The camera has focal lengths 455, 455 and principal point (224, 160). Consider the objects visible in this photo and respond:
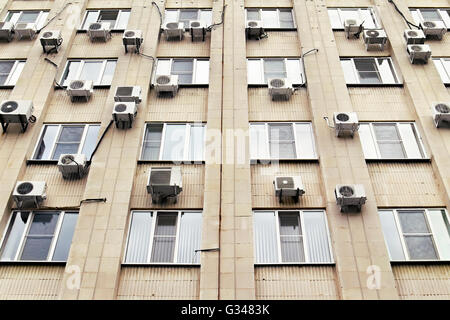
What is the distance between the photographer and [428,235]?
14.4 m

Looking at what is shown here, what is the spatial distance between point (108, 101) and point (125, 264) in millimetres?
6813

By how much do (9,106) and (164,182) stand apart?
6.73 metres

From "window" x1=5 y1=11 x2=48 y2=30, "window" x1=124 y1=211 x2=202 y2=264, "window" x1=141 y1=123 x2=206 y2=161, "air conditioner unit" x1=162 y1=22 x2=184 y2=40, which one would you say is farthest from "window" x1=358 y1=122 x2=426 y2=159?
"window" x1=5 y1=11 x2=48 y2=30

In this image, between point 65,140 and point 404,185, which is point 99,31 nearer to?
point 65,140

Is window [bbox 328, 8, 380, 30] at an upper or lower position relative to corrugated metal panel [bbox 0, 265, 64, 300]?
upper

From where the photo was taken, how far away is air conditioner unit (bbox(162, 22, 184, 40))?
67.7 feet

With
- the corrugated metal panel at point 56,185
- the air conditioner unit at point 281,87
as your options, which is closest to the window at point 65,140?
the corrugated metal panel at point 56,185

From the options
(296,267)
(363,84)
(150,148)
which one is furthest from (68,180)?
(363,84)

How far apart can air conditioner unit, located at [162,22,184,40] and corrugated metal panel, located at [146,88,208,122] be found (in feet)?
11.7

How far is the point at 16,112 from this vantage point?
16.4 metres

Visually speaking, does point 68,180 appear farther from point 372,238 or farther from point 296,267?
point 372,238

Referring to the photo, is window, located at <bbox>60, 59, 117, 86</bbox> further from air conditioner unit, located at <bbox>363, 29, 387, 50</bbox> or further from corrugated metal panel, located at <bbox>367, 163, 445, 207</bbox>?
corrugated metal panel, located at <bbox>367, 163, 445, 207</bbox>

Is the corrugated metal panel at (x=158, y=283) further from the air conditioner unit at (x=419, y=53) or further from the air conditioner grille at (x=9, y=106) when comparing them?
the air conditioner unit at (x=419, y=53)

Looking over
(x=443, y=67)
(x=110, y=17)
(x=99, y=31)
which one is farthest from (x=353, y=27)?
(x=110, y=17)
